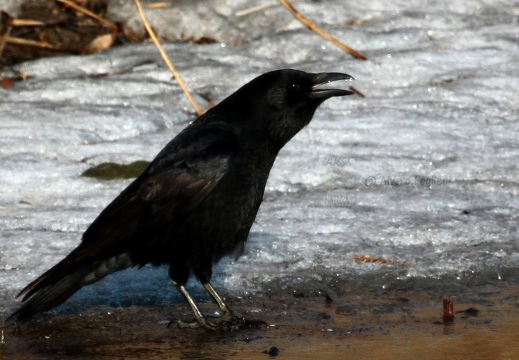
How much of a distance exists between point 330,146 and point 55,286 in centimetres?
295

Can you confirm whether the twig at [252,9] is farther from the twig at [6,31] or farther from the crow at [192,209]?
the crow at [192,209]

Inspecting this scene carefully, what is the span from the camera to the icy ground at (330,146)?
5.20 metres

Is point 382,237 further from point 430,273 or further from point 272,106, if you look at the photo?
point 272,106

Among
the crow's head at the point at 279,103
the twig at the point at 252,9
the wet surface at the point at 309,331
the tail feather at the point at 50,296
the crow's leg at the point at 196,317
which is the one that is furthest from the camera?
the twig at the point at 252,9

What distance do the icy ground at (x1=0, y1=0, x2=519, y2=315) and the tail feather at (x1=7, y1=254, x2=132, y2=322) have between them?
0.70 feet

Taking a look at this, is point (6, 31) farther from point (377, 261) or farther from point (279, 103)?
point (377, 261)

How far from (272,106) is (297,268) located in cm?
84

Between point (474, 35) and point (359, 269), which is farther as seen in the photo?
point (474, 35)

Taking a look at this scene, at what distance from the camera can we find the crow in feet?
15.3

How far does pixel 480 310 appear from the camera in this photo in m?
4.62

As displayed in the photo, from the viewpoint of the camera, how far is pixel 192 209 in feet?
15.3

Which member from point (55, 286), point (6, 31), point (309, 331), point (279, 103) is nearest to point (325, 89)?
point (279, 103)

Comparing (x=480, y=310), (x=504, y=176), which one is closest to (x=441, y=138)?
(x=504, y=176)

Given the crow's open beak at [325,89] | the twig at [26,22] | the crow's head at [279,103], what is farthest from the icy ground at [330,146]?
the crow's open beak at [325,89]
